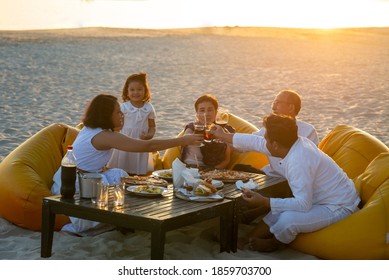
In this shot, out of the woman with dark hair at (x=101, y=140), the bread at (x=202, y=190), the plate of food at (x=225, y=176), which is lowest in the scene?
the plate of food at (x=225, y=176)

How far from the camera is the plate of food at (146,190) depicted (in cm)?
498

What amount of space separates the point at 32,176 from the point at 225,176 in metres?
1.71

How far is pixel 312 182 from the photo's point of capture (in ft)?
16.2

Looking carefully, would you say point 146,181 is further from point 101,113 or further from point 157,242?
point 157,242

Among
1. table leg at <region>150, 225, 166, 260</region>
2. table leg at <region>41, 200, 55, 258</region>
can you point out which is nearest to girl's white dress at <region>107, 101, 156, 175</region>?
table leg at <region>41, 200, 55, 258</region>

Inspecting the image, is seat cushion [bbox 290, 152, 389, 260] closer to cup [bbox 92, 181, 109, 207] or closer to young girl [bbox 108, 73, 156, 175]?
cup [bbox 92, 181, 109, 207]

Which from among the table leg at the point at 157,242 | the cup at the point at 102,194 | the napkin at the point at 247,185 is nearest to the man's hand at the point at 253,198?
the napkin at the point at 247,185

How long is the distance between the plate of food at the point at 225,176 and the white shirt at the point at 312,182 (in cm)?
70

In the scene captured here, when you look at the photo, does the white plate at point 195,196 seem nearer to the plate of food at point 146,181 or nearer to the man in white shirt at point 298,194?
the man in white shirt at point 298,194

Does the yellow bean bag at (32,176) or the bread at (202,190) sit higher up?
the bread at (202,190)

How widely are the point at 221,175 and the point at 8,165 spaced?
77.3 inches

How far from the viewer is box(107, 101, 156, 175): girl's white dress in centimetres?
702

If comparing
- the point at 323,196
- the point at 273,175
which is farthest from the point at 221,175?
the point at 323,196

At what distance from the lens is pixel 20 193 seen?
5.94 meters
